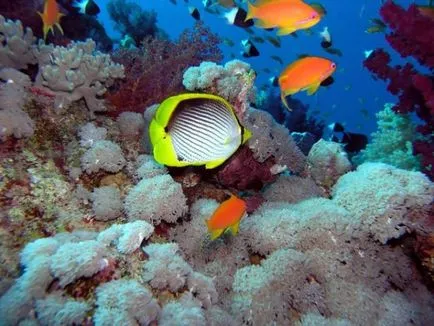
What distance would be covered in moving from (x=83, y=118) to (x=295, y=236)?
2.39 meters

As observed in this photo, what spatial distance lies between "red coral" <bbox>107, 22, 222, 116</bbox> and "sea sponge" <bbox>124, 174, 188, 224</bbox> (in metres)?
1.31

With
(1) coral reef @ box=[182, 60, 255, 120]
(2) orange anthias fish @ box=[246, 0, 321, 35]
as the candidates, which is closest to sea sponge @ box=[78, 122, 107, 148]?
(1) coral reef @ box=[182, 60, 255, 120]

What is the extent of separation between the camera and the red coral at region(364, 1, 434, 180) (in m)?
3.49

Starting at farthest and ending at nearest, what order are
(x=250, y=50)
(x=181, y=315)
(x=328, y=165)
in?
(x=250, y=50) < (x=328, y=165) < (x=181, y=315)

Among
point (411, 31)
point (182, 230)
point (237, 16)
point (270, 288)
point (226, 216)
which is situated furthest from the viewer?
point (237, 16)

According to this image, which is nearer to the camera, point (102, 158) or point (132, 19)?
point (102, 158)

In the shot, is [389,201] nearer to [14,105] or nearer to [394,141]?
[394,141]

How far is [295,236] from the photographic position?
2664 millimetres

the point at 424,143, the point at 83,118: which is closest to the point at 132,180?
the point at 83,118

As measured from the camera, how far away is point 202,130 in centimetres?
182

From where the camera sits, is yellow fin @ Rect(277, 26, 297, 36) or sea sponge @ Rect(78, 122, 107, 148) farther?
yellow fin @ Rect(277, 26, 297, 36)

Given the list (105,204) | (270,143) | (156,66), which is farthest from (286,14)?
(105,204)

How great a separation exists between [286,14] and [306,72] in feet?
2.19

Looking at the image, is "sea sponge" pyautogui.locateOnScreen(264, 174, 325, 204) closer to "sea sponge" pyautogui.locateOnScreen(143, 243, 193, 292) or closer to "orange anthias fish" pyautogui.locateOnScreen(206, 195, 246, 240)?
"orange anthias fish" pyautogui.locateOnScreen(206, 195, 246, 240)
